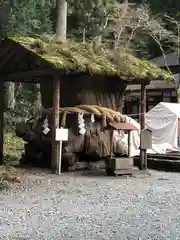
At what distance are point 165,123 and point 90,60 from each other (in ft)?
24.7

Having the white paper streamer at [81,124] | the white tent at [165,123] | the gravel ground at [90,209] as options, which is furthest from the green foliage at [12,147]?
the white tent at [165,123]

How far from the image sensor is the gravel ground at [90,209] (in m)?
5.26

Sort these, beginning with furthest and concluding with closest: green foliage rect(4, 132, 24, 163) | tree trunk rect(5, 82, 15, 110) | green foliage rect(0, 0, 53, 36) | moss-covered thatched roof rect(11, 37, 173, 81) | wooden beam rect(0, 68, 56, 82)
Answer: tree trunk rect(5, 82, 15, 110) < green foliage rect(4, 132, 24, 163) < green foliage rect(0, 0, 53, 36) < wooden beam rect(0, 68, 56, 82) < moss-covered thatched roof rect(11, 37, 173, 81)

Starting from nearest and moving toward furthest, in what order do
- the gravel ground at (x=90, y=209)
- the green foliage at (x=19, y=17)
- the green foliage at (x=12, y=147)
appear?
the gravel ground at (x=90, y=209)
the green foliage at (x=19, y=17)
the green foliage at (x=12, y=147)

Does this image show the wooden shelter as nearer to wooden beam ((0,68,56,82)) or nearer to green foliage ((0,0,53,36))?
wooden beam ((0,68,56,82))

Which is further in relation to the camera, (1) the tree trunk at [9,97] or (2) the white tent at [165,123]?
(1) the tree trunk at [9,97]

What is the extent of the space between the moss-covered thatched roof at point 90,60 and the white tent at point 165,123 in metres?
5.23

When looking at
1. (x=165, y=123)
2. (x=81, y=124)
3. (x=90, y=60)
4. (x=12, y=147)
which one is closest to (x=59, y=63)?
(x=90, y=60)

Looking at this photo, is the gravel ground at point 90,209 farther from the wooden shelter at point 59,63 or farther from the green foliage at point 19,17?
the green foliage at point 19,17

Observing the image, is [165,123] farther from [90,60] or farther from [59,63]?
[59,63]

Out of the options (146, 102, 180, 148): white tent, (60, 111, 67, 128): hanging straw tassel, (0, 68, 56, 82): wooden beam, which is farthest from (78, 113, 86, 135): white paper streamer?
(146, 102, 180, 148): white tent

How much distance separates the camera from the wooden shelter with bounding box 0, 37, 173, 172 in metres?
10.5

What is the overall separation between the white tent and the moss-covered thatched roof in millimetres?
5230

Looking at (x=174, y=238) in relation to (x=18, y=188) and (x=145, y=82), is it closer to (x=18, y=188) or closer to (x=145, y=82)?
(x=18, y=188)
